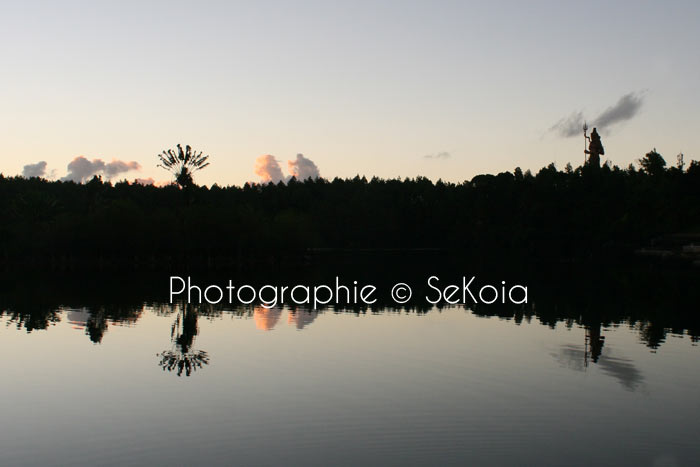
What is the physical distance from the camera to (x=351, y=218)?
6663 inches

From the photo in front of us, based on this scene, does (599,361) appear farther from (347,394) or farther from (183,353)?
(183,353)

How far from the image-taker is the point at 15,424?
13836 millimetres

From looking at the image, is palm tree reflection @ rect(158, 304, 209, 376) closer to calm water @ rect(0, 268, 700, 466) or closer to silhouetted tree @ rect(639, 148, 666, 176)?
calm water @ rect(0, 268, 700, 466)

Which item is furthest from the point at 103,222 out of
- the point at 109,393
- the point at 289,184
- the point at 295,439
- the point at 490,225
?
the point at 289,184

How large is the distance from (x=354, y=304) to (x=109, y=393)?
22.7 metres

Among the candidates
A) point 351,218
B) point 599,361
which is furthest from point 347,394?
point 351,218

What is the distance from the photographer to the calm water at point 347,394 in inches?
482

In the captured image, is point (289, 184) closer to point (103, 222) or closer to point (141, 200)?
point (141, 200)

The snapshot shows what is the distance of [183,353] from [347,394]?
832cm

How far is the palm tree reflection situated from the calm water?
0.28ft

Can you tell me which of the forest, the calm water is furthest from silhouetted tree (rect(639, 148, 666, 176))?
the calm water

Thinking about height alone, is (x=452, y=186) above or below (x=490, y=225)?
above

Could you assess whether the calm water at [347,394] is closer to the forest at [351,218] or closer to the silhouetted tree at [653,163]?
the forest at [351,218]

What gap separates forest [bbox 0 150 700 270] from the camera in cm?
8062
